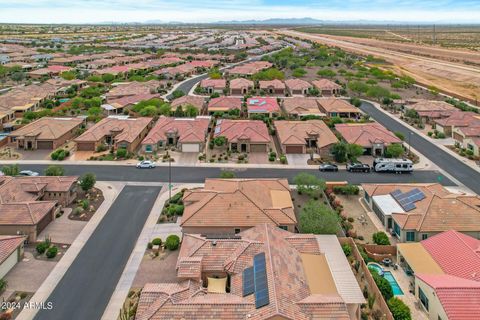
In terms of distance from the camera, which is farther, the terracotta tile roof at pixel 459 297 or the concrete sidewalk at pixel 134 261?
the concrete sidewalk at pixel 134 261

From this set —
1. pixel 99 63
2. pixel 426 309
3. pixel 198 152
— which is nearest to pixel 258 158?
pixel 198 152

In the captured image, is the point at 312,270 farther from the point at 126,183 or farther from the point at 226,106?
the point at 226,106

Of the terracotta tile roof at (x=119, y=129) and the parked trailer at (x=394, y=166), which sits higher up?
the terracotta tile roof at (x=119, y=129)

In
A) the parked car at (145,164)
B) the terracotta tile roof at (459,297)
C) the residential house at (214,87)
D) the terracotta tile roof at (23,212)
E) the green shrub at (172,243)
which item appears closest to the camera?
the terracotta tile roof at (459,297)

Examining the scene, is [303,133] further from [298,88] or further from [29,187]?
[298,88]

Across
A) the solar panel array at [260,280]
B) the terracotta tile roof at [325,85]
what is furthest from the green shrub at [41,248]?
the terracotta tile roof at [325,85]

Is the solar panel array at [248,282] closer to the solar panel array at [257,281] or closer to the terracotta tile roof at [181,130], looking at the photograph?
the solar panel array at [257,281]

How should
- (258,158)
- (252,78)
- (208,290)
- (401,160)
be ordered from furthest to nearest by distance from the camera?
(252,78)
(258,158)
(401,160)
(208,290)

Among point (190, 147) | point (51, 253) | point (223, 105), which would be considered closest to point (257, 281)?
point (51, 253)
